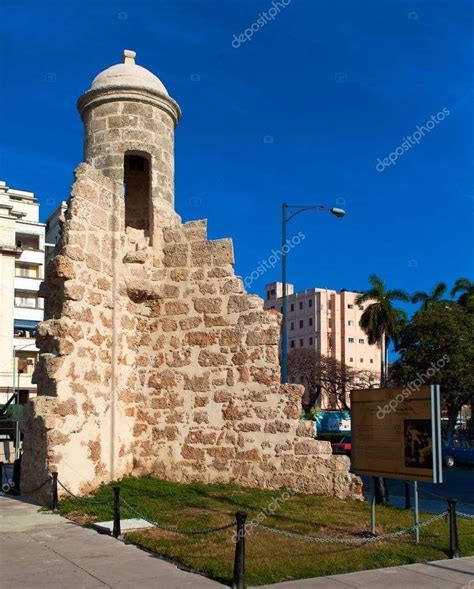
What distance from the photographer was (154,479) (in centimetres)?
1170

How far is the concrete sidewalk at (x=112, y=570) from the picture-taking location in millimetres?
6074

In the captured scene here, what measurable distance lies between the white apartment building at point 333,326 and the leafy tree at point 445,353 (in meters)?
56.1

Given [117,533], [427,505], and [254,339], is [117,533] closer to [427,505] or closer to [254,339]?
[254,339]

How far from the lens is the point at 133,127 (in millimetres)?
12719

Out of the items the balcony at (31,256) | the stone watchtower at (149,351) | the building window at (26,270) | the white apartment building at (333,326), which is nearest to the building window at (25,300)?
the building window at (26,270)

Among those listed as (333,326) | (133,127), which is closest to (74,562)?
(133,127)

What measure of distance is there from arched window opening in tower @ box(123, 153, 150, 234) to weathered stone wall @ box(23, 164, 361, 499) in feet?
4.91

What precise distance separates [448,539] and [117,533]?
3.98m

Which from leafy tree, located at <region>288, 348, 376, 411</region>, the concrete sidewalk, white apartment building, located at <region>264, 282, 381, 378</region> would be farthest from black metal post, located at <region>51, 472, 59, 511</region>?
white apartment building, located at <region>264, 282, 381, 378</region>

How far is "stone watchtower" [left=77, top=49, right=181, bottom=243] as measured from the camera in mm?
12672

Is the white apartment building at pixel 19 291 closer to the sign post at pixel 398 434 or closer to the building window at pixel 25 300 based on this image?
the building window at pixel 25 300

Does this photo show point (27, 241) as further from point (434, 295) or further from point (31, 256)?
point (434, 295)

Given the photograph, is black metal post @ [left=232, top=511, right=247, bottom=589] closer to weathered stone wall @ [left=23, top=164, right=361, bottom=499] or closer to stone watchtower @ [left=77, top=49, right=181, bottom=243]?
weathered stone wall @ [left=23, top=164, right=361, bottom=499]

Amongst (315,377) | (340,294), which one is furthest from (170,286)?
(340,294)
